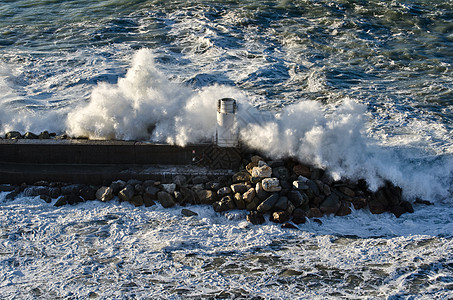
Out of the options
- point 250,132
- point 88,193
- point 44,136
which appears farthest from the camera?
point 44,136

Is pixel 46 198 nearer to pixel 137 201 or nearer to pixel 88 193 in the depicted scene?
pixel 88 193

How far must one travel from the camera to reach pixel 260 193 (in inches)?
331

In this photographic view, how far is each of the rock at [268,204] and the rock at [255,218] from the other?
103 mm

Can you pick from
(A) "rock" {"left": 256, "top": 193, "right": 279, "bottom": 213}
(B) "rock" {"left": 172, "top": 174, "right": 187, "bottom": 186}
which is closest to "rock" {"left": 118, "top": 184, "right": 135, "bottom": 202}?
(B) "rock" {"left": 172, "top": 174, "right": 187, "bottom": 186}

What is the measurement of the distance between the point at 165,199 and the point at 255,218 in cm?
168

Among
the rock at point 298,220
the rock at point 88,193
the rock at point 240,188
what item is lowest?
the rock at point 298,220

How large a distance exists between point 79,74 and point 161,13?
23.9ft

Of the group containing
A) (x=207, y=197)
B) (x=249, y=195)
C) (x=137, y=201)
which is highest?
(x=249, y=195)

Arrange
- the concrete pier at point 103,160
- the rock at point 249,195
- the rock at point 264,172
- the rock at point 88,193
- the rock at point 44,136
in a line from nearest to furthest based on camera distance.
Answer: the rock at point 249,195
the rock at point 264,172
the rock at point 88,193
the concrete pier at point 103,160
the rock at point 44,136

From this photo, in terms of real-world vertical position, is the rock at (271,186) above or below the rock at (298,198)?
above

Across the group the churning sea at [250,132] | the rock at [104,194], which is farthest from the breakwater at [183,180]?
the churning sea at [250,132]

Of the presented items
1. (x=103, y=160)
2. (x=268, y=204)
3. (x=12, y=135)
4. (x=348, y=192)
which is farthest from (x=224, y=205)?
(x=12, y=135)

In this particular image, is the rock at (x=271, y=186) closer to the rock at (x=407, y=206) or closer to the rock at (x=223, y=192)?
the rock at (x=223, y=192)

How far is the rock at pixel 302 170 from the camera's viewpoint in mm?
8875
